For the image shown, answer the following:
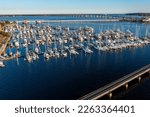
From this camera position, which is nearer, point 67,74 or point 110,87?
point 110,87

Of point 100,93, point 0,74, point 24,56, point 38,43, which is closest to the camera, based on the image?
point 100,93

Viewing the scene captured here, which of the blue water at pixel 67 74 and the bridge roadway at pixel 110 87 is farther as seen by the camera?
the blue water at pixel 67 74

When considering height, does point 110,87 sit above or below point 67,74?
above

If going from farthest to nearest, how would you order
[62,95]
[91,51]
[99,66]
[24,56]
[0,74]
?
[91,51]
[24,56]
[99,66]
[0,74]
[62,95]

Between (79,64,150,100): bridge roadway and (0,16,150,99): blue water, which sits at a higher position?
(79,64,150,100): bridge roadway

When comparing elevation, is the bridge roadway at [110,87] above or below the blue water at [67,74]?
above

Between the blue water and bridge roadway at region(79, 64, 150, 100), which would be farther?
the blue water

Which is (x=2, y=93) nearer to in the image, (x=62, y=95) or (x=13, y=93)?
(x=13, y=93)

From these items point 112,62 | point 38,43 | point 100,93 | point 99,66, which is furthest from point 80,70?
point 38,43
